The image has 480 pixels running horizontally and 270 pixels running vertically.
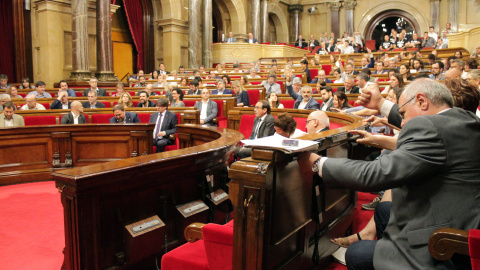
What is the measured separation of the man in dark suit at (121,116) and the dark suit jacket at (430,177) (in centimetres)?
434

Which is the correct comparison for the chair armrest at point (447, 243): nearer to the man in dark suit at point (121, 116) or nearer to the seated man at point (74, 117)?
the man in dark suit at point (121, 116)

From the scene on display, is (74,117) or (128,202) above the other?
(74,117)

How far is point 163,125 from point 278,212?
157 inches

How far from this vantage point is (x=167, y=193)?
2484mm

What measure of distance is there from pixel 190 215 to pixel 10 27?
11.1m

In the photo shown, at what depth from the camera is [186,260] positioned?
191 centimetres

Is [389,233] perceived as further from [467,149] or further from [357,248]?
[467,149]

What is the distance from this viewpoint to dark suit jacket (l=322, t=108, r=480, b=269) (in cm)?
131

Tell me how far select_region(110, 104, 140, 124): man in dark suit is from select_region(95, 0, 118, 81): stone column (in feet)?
17.6

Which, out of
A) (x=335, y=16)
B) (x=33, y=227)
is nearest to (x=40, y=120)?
(x=33, y=227)

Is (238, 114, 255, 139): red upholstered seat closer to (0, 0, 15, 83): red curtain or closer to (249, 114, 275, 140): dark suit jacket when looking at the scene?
(249, 114, 275, 140): dark suit jacket

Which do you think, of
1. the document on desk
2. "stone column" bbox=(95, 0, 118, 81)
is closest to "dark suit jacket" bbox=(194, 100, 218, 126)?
the document on desk

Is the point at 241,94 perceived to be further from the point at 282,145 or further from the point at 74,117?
the point at 282,145

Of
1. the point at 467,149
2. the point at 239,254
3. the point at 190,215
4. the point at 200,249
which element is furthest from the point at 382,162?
the point at 190,215
